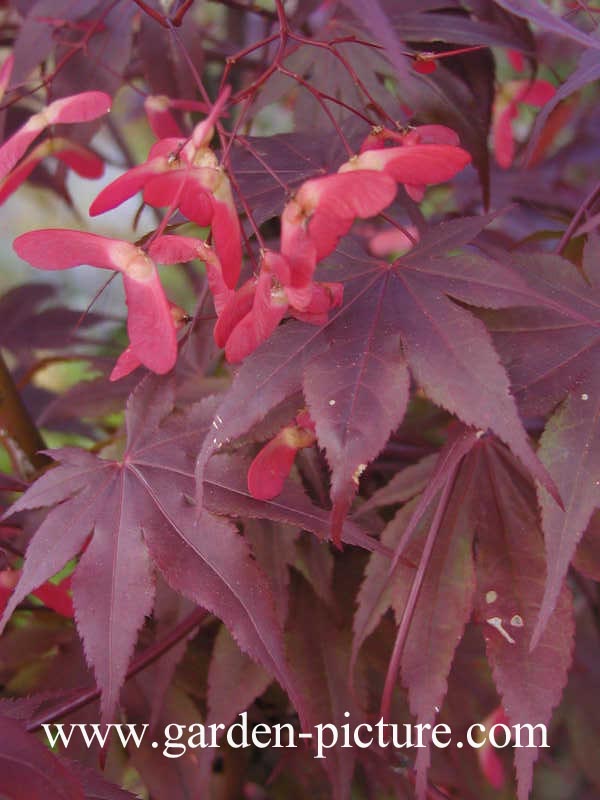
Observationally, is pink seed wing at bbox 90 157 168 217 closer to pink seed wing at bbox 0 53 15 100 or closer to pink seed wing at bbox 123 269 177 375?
pink seed wing at bbox 123 269 177 375

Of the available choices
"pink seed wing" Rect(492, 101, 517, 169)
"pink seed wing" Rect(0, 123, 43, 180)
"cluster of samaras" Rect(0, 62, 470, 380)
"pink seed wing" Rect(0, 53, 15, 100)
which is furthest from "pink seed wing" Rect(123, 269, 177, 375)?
"pink seed wing" Rect(492, 101, 517, 169)

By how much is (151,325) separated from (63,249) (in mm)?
61

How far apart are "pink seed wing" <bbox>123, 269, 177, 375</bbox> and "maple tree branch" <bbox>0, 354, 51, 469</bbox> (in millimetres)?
243

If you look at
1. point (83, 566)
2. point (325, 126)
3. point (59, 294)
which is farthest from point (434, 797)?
point (59, 294)

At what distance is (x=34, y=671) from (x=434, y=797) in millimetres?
333

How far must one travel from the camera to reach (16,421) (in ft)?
2.20

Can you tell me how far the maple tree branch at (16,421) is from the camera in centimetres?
66

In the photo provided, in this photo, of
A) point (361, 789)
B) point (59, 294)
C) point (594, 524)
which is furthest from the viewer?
point (59, 294)

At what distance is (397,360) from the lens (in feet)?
1.42

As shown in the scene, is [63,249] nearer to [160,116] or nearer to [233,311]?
[233,311]

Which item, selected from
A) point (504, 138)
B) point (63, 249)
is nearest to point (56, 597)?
point (63, 249)

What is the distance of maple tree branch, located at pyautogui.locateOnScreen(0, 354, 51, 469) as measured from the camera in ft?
2.17

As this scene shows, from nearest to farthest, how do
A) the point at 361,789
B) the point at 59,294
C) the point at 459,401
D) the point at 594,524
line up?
the point at 459,401, the point at 594,524, the point at 361,789, the point at 59,294

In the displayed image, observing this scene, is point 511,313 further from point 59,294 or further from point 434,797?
point 59,294
